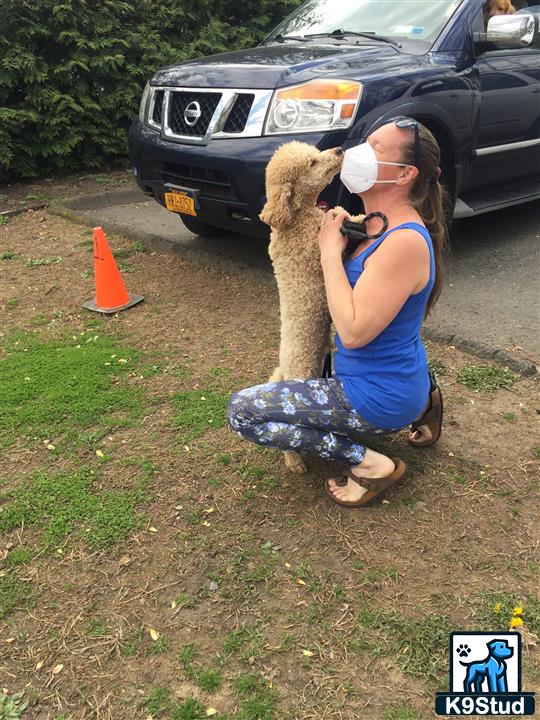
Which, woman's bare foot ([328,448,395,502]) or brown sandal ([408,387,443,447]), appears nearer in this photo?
woman's bare foot ([328,448,395,502])

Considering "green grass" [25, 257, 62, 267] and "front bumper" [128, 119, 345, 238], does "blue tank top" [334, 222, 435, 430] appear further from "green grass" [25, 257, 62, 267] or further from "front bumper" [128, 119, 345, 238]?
"green grass" [25, 257, 62, 267]

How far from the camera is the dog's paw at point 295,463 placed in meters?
2.86

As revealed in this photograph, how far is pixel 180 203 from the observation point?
4582mm

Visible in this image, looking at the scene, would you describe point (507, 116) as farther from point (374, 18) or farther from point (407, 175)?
point (407, 175)

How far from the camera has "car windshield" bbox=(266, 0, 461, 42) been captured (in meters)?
4.77

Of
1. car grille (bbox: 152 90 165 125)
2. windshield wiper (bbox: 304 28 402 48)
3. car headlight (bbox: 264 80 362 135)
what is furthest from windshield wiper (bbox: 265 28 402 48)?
car grille (bbox: 152 90 165 125)

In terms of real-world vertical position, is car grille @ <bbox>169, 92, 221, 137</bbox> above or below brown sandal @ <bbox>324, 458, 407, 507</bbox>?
above

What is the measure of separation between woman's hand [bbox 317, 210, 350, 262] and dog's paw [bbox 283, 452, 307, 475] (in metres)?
0.99

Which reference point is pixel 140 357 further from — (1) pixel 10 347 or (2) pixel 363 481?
(2) pixel 363 481

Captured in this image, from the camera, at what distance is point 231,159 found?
4.07m

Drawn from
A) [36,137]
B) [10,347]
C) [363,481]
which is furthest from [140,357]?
[36,137]

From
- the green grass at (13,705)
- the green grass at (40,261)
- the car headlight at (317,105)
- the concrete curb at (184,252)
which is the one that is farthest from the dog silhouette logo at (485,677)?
the green grass at (40,261)

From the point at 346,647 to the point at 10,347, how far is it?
3170 mm

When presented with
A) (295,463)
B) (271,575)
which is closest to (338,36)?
(295,463)
